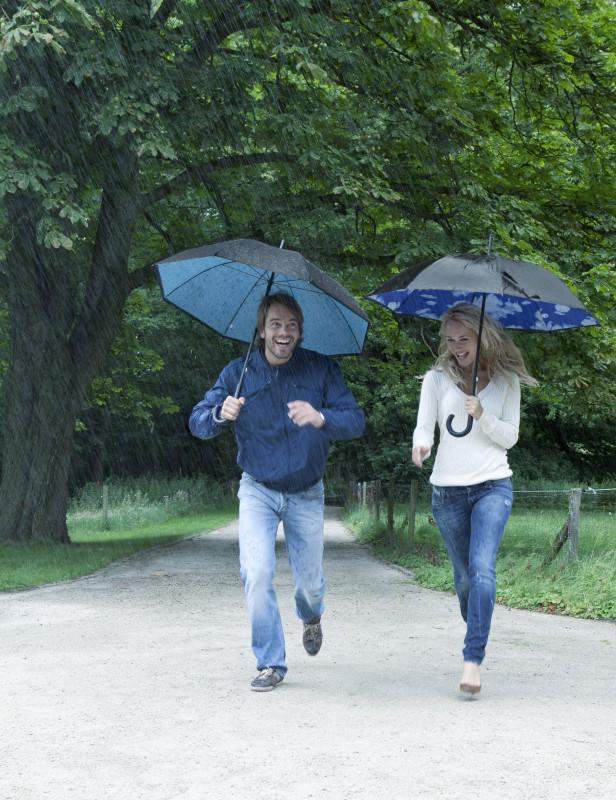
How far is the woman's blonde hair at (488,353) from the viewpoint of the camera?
5.37 m

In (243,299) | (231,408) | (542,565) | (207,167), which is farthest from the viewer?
(207,167)

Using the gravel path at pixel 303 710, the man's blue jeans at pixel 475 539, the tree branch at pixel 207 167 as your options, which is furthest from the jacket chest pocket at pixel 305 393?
the tree branch at pixel 207 167

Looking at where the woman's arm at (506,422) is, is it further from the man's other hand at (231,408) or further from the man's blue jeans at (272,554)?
the man's other hand at (231,408)

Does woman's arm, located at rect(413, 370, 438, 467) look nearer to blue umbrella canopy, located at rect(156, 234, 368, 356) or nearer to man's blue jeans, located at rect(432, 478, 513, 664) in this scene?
man's blue jeans, located at rect(432, 478, 513, 664)

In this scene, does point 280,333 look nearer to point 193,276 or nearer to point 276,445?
point 276,445

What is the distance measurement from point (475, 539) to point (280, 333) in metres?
1.48

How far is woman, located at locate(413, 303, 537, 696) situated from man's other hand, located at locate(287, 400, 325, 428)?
1.74 feet

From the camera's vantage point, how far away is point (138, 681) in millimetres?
5559

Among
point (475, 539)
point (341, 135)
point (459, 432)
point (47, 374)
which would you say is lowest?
point (475, 539)

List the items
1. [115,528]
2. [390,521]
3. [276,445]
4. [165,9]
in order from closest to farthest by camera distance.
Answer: [276,445], [165,9], [390,521], [115,528]

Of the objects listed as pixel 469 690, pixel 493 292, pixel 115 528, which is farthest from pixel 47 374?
pixel 469 690

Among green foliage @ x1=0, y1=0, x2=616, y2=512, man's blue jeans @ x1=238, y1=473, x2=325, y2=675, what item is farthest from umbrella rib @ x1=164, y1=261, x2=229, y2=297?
green foliage @ x1=0, y1=0, x2=616, y2=512

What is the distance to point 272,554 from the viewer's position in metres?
5.42

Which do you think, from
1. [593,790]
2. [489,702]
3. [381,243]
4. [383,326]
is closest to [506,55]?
[381,243]
